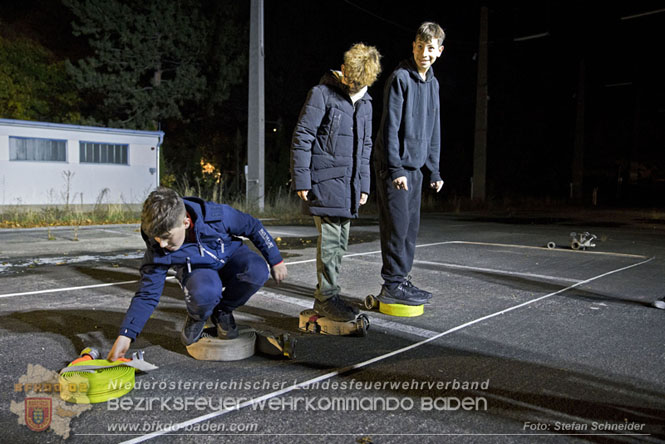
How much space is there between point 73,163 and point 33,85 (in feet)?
31.5

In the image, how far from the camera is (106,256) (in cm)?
770

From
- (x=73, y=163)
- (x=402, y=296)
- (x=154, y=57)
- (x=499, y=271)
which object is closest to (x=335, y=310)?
(x=402, y=296)

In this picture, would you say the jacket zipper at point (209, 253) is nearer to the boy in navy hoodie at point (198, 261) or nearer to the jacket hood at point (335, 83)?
the boy in navy hoodie at point (198, 261)

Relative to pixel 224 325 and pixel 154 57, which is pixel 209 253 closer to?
pixel 224 325

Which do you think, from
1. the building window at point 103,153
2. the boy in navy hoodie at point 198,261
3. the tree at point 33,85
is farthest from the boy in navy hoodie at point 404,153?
the tree at point 33,85

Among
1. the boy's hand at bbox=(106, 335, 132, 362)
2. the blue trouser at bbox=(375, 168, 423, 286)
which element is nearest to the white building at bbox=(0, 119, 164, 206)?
the blue trouser at bbox=(375, 168, 423, 286)

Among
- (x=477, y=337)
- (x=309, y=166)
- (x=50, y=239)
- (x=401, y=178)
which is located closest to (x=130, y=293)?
(x=309, y=166)

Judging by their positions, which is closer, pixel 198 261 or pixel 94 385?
pixel 94 385

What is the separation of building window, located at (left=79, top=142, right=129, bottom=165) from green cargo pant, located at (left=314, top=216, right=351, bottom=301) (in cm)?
1936

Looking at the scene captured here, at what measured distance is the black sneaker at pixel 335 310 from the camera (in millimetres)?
3885

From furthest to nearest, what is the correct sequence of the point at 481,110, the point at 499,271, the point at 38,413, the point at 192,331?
the point at 481,110 < the point at 499,271 < the point at 192,331 < the point at 38,413

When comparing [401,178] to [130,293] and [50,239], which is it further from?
[50,239]

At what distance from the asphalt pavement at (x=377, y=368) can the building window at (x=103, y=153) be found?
1610 centimetres

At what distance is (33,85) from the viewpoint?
2720 cm
